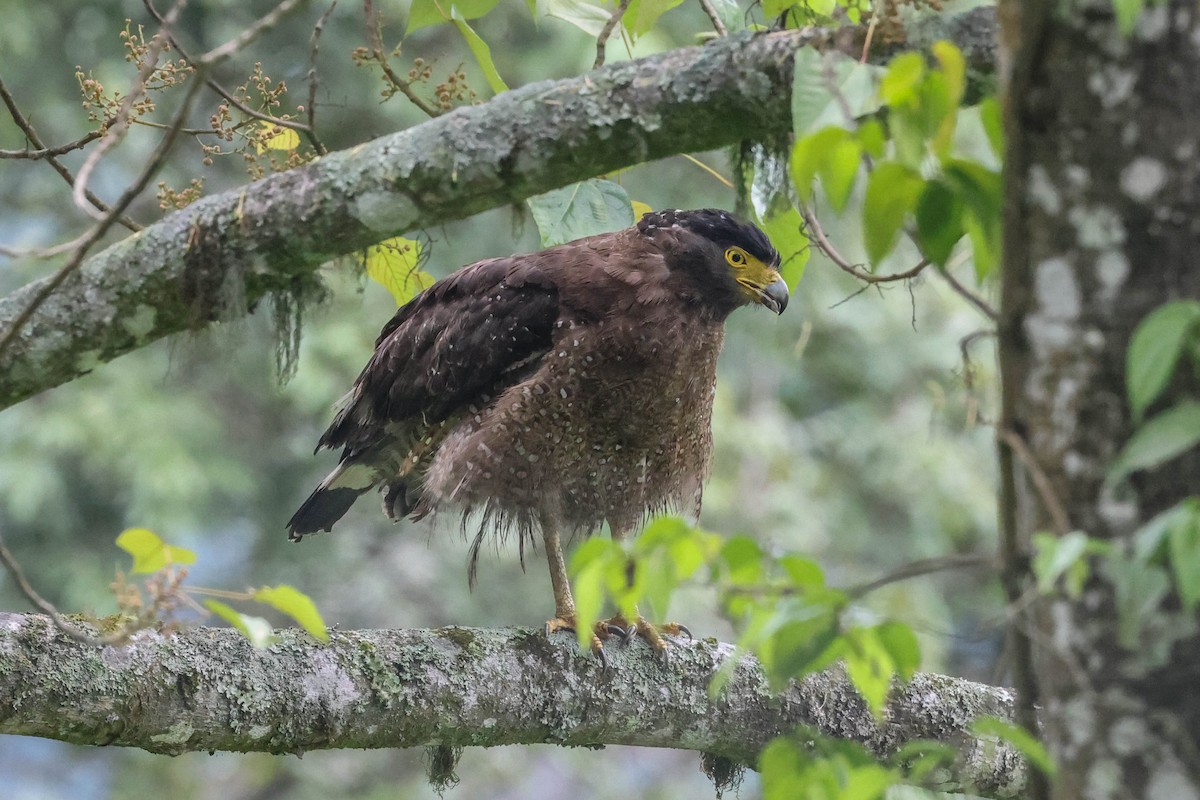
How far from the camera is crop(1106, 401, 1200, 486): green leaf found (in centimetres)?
125

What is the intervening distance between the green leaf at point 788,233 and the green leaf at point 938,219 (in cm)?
117

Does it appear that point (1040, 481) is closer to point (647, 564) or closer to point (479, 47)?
point (647, 564)

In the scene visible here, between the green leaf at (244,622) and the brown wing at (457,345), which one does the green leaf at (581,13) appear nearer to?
the brown wing at (457,345)

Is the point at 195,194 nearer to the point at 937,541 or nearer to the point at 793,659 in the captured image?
the point at 793,659

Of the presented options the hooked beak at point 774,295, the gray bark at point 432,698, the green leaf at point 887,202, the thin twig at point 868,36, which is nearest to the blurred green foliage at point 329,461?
the hooked beak at point 774,295

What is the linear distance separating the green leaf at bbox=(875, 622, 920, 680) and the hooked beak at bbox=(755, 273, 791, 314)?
242 centimetres

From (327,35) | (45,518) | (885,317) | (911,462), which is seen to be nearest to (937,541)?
(911,462)

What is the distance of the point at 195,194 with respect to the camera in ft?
9.86

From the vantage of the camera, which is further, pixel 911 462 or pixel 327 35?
pixel 911 462

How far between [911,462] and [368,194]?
10278 mm

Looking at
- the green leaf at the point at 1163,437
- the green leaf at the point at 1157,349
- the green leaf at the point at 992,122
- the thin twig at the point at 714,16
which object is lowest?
the green leaf at the point at 1163,437

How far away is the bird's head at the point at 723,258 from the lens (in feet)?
12.9

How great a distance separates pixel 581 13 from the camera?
3027 mm

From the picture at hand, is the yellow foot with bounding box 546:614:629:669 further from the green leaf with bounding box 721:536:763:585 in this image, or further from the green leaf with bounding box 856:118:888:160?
the green leaf with bounding box 856:118:888:160
